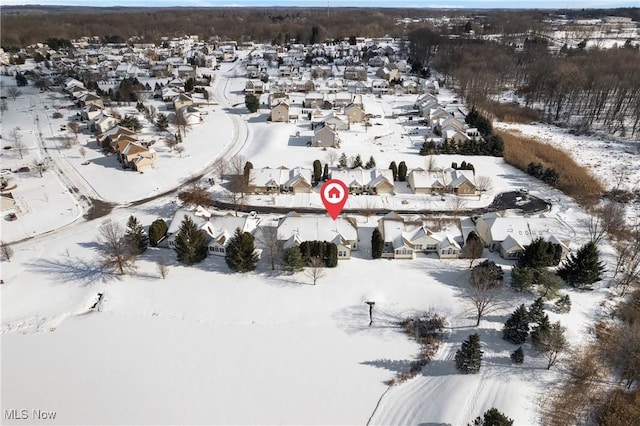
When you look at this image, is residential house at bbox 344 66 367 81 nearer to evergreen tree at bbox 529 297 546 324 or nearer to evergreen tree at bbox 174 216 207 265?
evergreen tree at bbox 174 216 207 265

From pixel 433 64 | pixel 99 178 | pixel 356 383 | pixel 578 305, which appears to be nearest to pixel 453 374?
pixel 356 383

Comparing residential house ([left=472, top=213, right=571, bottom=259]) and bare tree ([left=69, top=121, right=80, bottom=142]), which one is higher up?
bare tree ([left=69, top=121, right=80, bottom=142])

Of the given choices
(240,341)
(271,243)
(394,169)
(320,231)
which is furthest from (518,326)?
(394,169)

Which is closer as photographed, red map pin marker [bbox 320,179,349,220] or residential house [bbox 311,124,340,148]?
red map pin marker [bbox 320,179,349,220]

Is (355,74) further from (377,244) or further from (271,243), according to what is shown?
(271,243)

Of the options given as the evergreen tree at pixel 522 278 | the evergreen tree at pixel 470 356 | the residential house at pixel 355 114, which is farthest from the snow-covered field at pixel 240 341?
the residential house at pixel 355 114

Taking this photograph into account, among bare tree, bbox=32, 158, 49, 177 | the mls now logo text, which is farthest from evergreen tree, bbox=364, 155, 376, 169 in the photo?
bare tree, bbox=32, 158, 49, 177

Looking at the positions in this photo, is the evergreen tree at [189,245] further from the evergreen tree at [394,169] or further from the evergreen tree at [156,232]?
the evergreen tree at [394,169]

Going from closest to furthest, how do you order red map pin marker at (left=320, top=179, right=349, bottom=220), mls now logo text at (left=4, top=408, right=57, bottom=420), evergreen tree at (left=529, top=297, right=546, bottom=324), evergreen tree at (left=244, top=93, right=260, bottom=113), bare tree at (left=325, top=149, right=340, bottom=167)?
mls now logo text at (left=4, top=408, right=57, bottom=420)
evergreen tree at (left=529, top=297, right=546, bottom=324)
red map pin marker at (left=320, top=179, right=349, bottom=220)
bare tree at (left=325, top=149, right=340, bottom=167)
evergreen tree at (left=244, top=93, right=260, bottom=113)
